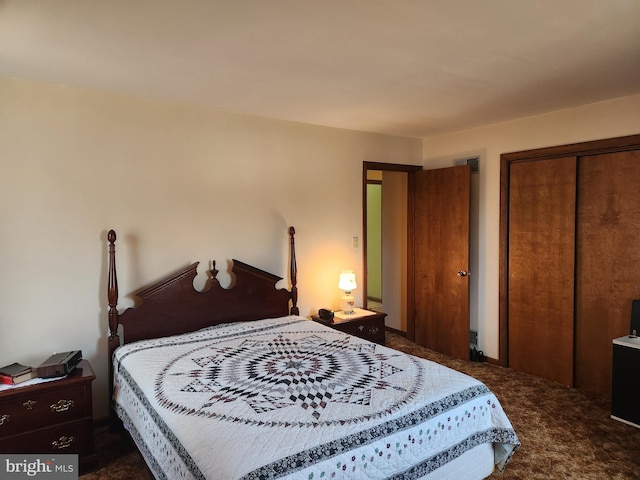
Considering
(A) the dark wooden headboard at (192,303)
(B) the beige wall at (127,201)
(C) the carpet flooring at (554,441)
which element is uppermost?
(B) the beige wall at (127,201)

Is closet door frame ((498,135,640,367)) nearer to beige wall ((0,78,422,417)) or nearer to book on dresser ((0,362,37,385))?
beige wall ((0,78,422,417))

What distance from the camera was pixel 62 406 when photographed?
2.31m

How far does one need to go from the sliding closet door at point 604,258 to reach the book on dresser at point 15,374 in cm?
393

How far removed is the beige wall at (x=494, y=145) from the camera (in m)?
3.24

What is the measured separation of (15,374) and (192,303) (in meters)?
1.12

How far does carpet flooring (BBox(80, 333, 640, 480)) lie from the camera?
2.32 m

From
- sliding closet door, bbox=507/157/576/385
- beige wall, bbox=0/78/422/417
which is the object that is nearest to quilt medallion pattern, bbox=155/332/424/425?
beige wall, bbox=0/78/422/417

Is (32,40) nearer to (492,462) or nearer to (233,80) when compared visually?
(233,80)

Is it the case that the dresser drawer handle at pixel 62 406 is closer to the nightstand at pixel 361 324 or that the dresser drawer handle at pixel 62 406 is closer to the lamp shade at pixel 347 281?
the nightstand at pixel 361 324

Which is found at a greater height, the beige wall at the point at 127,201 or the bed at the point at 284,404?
the beige wall at the point at 127,201

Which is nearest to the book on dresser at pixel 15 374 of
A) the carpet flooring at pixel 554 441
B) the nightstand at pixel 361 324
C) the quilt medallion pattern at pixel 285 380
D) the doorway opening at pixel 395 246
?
the carpet flooring at pixel 554 441

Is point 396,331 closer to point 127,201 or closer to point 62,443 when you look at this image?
point 127,201

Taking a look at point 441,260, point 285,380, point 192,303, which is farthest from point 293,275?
point 441,260

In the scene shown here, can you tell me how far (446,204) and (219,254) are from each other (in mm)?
2302
